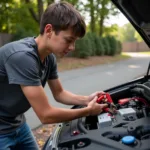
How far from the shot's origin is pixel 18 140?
217 cm

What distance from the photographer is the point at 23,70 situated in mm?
1746

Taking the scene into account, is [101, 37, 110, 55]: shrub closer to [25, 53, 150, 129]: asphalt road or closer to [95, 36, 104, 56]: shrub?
[95, 36, 104, 56]: shrub

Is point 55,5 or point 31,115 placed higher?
point 55,5

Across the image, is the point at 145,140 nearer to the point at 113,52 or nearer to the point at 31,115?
the point at 31,115

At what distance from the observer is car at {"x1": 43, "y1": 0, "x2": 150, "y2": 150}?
6.23 ft

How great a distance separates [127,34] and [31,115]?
89.4m

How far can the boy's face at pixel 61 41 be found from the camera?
1.82 meters

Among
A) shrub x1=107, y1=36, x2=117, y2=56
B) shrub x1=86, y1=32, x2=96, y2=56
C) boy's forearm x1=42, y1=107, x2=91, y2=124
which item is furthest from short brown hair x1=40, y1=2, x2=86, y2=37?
shrub x1=107, y1=36, x2=117, y2=56

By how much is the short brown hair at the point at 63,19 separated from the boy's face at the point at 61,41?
0.03 m

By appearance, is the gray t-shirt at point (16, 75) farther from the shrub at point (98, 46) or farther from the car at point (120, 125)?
the shrub at point (98, 46)

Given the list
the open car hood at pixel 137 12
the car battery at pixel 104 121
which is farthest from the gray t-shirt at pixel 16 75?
the open car hood at pixel 137 12

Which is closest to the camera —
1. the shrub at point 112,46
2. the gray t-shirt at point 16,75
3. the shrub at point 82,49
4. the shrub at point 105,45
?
the gray t-shirt at point 16,75

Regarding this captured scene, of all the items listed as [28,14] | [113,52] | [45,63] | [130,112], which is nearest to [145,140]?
[130,112]

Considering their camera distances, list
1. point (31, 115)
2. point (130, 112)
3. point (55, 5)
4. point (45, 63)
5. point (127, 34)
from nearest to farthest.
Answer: point (55, 5) < point (45, 63) < point (130, 112) < point (31, 115) < point (127, 34)
